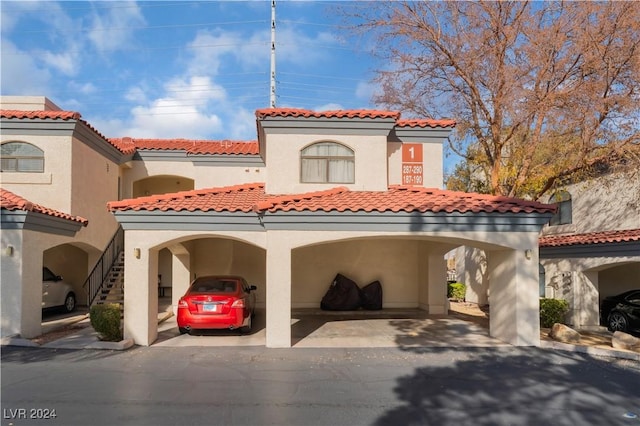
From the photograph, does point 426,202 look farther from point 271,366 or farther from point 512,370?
point 271,366

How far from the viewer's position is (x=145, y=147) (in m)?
18.1

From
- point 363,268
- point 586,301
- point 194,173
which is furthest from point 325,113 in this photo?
point 586,301

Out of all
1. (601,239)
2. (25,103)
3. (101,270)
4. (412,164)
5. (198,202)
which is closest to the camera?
(198,202)

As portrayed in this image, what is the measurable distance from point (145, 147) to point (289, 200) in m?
10.7

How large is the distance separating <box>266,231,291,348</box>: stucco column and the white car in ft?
25.9

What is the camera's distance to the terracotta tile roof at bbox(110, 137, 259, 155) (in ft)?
56.5

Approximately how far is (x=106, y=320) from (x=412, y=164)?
31.4 feet

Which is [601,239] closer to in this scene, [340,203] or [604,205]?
[604,205]

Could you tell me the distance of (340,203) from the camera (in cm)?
1017

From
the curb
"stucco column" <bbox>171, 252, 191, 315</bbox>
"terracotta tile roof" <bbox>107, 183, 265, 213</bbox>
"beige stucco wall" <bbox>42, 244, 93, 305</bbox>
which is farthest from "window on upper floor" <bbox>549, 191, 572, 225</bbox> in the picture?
"beige stucco wall" <bbox>42, 244, 93, 305</bbox>

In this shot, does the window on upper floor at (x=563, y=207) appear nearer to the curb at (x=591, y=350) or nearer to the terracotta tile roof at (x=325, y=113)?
the terracotta tile roof at (x=325, y=113)

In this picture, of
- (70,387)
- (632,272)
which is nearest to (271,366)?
(70,387)

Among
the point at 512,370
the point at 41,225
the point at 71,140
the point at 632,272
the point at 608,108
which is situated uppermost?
the point at 608,108

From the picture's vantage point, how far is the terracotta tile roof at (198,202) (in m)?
9.78
